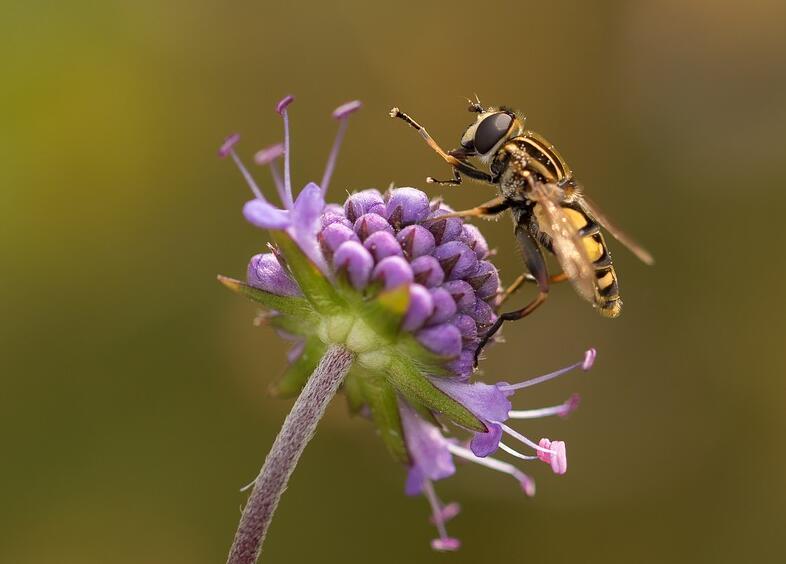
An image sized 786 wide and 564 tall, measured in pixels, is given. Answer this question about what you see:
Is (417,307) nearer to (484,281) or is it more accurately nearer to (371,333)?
(371,333)

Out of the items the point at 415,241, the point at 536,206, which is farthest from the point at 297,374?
the point at 536,206

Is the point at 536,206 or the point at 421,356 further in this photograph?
the point at 536,206

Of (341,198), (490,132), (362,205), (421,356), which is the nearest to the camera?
(421,356)

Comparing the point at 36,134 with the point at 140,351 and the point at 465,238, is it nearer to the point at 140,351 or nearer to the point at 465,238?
the point at 140,351

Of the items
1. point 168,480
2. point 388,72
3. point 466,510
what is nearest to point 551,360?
point 466,510

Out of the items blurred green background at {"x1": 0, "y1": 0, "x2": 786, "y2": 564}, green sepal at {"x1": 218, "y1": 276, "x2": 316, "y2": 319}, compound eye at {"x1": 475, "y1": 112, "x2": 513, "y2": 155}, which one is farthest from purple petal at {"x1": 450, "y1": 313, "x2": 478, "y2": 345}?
blurred green background at {"x1": 0, "y1": 0, "x2": 786, "y2": 564}
